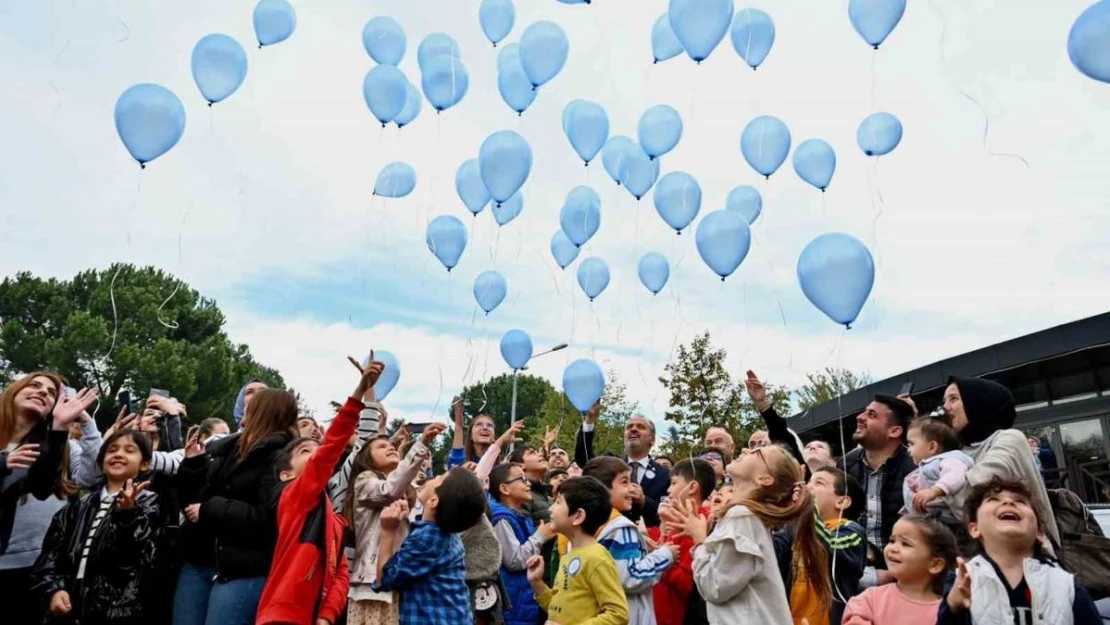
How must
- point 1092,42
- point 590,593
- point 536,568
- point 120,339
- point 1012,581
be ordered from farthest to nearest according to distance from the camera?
1. point 120,339
2. point 1092,42
3. point 536,568
4. point 590,593
5. point 1012,581

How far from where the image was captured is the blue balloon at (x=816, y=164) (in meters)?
7.70

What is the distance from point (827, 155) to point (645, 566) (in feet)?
17.9

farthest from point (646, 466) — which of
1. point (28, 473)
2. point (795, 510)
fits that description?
point (28, 473)

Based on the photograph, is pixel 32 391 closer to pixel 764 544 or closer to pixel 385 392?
pixel 764 544

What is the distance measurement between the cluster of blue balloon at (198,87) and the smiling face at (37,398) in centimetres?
278

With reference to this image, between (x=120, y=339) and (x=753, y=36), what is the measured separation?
32032mm

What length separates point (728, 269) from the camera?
6.96 metres

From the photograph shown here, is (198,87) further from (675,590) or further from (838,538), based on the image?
(838,538)

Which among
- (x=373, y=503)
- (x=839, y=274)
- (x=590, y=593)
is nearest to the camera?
(x=590, y=593)

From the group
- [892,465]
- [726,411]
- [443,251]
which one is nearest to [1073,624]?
[892,465]

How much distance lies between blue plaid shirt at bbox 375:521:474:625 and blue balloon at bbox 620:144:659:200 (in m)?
5.37

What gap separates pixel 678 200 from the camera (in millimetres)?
7797

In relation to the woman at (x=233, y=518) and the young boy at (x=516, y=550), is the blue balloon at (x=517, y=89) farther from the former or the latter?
the woman at (x=233, y=518)

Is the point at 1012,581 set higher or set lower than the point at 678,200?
lower
